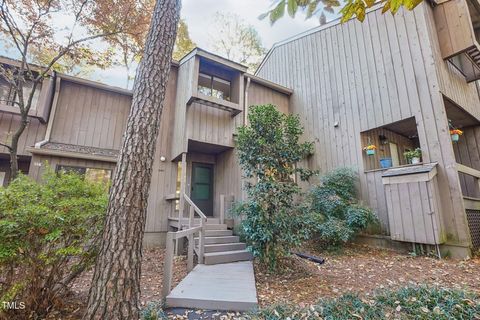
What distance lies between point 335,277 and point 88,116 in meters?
7.97

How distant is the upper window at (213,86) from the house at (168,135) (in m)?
0.04

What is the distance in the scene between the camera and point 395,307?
2.82m

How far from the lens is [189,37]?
A: 42.0ft

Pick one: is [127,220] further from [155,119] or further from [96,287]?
[155,119]

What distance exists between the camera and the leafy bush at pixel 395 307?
2.62m

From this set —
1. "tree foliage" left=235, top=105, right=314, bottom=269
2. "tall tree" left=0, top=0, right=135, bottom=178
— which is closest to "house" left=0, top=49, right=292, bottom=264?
"tall tree" left=0, top=0, right=135, bottom=178

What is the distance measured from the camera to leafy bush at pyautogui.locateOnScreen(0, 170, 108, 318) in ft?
7.87

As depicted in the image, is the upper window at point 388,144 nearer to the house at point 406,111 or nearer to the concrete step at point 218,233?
the house at point 406,111

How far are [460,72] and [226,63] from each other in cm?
742

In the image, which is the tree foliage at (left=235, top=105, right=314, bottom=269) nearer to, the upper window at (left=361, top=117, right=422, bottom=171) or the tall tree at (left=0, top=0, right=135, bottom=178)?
the upper window at (left=361, top=117, right=422, bottom=171)

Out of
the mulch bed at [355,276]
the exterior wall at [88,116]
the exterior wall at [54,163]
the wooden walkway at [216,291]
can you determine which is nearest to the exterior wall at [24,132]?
the exterior wall at [88,116]

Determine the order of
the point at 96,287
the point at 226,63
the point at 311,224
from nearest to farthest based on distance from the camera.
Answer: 1. the point at 96,287
2. the point at 311,224
3. the point at 226,63

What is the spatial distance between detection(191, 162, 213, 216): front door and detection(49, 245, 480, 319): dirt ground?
9.17ft

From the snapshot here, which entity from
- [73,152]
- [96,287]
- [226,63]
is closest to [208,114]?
[226,63]
